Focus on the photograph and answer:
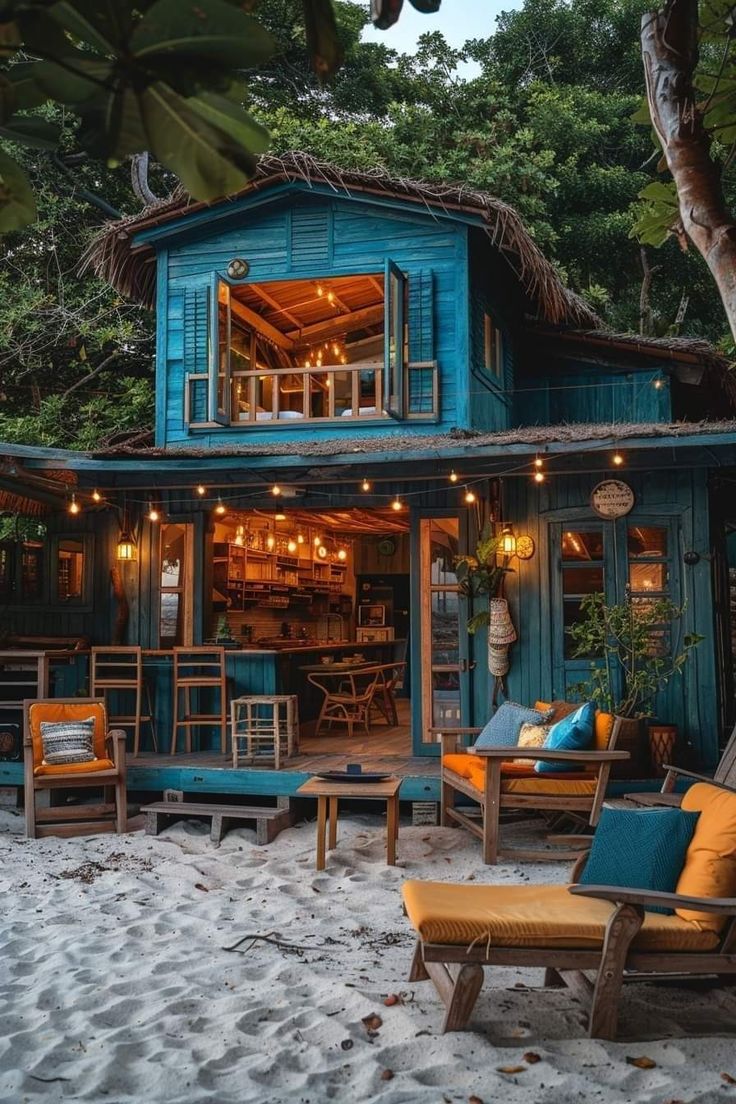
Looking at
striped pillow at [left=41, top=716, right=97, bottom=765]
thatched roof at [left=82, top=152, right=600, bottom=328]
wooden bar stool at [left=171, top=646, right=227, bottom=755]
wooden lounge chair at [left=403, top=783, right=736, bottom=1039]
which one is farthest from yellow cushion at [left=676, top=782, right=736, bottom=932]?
→ thatched roof at [left=82, top=152, right=600, bottom=328]

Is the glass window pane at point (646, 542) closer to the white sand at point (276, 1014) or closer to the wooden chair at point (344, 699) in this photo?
the wooden chair at point (344, 699)

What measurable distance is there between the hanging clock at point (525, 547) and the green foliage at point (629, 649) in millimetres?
701

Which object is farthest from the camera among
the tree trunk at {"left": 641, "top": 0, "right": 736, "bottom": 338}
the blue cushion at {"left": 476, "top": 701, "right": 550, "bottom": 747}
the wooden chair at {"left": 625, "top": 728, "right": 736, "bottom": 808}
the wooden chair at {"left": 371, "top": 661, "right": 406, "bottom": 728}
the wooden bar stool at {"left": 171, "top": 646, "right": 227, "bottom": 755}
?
the wooden chair at {"left": 371, "top": 661, "right": 406, "bottom": 728}

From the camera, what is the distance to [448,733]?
781 centimetres

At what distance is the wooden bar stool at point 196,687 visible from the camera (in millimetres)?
9211

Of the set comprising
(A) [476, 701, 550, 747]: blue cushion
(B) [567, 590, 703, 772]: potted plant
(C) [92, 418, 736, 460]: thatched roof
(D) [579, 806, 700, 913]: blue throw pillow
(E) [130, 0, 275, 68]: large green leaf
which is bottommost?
(D) [579, 806, 700, 913]: blue throw pillow

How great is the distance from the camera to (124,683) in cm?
927

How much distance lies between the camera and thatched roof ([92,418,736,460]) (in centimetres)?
777

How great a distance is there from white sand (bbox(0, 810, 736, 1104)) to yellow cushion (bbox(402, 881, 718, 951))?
35cm

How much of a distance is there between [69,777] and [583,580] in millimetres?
4789

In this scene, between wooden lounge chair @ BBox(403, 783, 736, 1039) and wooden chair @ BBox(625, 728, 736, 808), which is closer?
wooden lounge chair @ BBox(403, 783, 736, 1039)

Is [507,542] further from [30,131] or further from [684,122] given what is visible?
[30,131]

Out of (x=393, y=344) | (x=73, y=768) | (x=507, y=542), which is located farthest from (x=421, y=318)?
(x=73, y=768)

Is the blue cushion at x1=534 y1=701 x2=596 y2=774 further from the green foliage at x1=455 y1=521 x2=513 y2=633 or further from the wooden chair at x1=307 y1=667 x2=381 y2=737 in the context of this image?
the wooden chair at x1=307 y1=667 x2=381 y2=737
